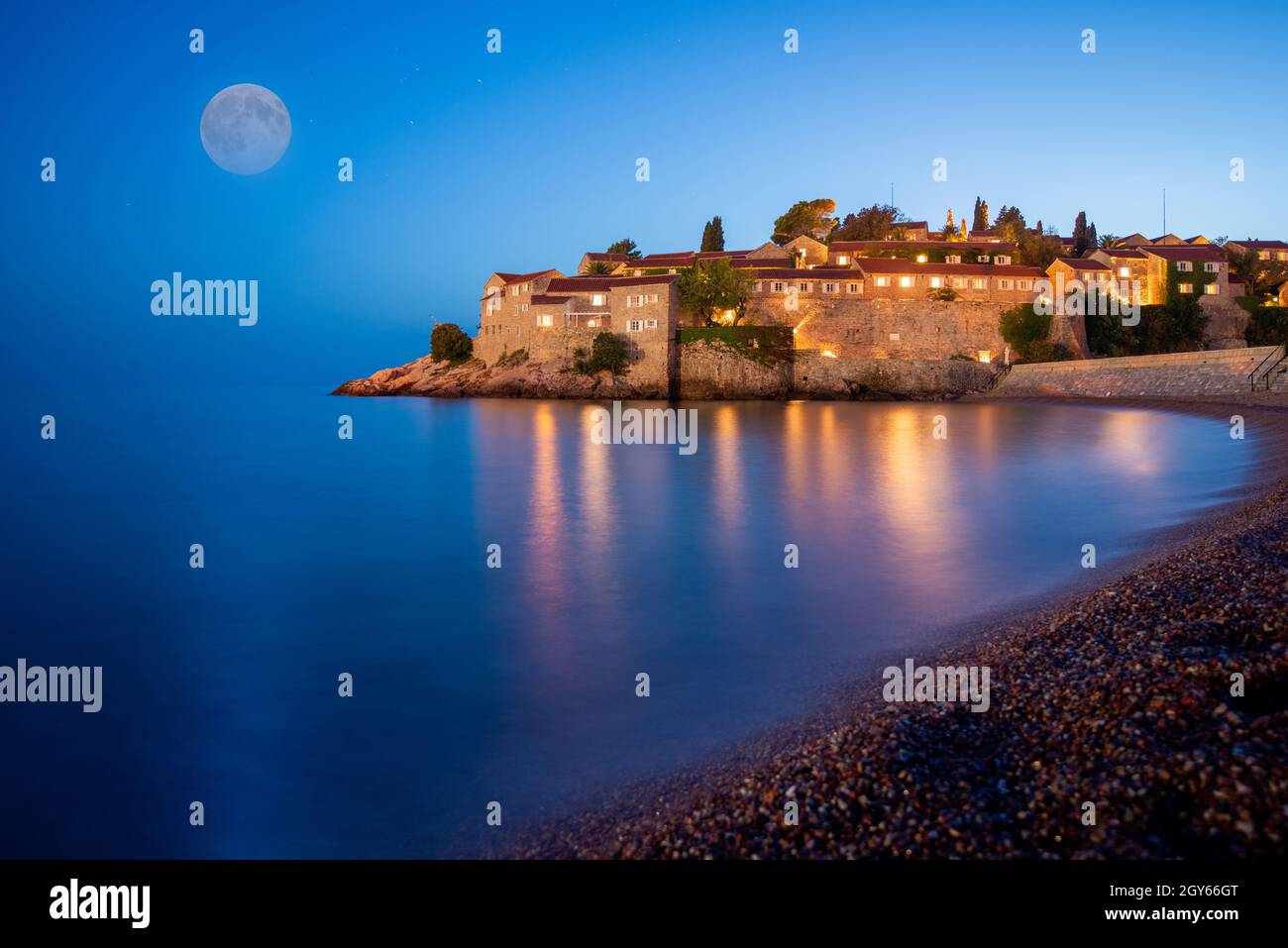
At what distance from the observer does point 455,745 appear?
765 centimetres

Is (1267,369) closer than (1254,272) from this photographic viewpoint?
Yes

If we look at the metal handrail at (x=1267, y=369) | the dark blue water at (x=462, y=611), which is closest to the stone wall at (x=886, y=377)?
the metal handrail at (x=1267, y=369)

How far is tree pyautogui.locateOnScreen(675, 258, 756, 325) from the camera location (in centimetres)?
6819

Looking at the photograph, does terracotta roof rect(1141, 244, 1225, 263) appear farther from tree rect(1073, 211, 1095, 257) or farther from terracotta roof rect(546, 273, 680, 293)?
terracotta roof rect(546, 273, 680, 293)

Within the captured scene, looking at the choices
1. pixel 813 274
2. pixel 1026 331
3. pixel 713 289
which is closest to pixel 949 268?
pixel 1026 331

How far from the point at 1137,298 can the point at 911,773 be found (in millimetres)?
81709

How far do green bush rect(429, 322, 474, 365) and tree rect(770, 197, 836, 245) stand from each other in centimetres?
3957

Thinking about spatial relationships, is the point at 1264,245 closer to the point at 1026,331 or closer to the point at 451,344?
the point at 1026,331

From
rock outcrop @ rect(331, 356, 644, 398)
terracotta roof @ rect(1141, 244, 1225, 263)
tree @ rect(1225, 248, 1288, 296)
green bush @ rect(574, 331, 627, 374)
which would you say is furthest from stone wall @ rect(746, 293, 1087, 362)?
Result: tree @ rect(1225, 248, 1288, 296)

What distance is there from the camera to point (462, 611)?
40.2 ft

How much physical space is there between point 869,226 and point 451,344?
51259 millimetres

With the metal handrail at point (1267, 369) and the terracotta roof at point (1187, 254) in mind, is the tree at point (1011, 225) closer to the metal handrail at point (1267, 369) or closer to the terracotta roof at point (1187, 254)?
the terracotta roof at point (1187, 254)
